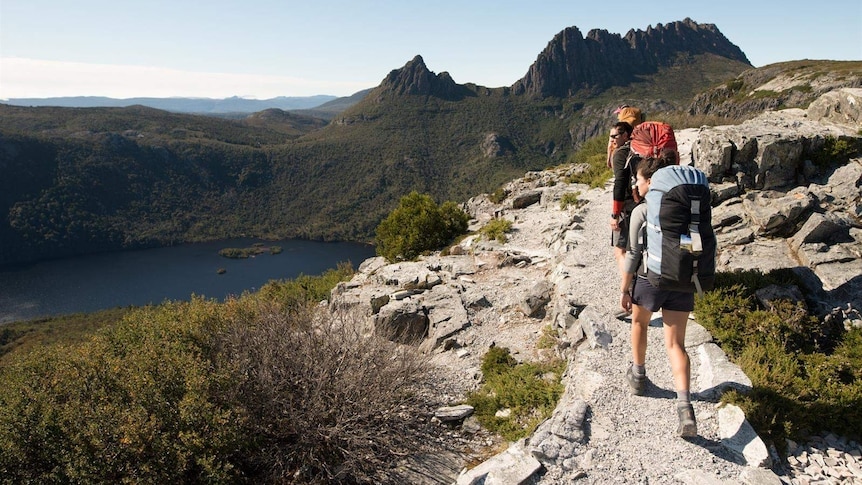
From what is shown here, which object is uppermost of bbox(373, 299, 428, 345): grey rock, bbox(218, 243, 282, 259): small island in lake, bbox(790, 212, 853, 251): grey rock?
bbox(790, 212, 853, 251): grey rock

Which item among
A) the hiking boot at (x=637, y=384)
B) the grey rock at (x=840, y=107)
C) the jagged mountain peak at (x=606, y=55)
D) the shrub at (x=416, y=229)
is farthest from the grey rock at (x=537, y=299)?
the jagged mountain peak at (x=606, y=55)

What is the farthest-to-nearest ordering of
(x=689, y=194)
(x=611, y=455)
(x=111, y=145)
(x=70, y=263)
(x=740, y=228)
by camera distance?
(x=111, y=145)
(x=70, y=263)
(x=740, y=228)
(x=611, y=455)
(x=689, y=194)

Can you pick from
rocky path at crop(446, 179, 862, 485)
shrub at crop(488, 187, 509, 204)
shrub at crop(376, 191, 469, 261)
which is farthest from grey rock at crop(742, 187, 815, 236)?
shrub at crop(488, 187, 509, 204)

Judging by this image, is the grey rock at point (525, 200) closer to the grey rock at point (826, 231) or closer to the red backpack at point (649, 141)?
the grey rock at point (826, 231)

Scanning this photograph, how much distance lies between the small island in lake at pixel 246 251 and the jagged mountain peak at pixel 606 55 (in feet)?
407

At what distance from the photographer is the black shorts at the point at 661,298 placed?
4258 mm

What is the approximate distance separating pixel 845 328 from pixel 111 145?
169797 mm

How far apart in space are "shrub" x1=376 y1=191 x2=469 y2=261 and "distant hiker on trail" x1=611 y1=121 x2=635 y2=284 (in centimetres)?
1215

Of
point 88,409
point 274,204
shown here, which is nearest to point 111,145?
point 274,204

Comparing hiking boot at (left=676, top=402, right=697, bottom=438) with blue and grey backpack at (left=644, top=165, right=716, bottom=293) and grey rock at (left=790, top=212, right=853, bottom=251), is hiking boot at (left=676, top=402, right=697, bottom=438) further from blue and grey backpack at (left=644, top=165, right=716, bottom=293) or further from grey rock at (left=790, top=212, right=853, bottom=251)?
grey rock at (left=790, top=212, right=853, bottom=251)

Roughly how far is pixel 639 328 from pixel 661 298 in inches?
22.9

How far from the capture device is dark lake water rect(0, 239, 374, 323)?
86250 millimetres

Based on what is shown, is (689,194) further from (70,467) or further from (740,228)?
(70,467)

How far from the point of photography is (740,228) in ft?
28.7
